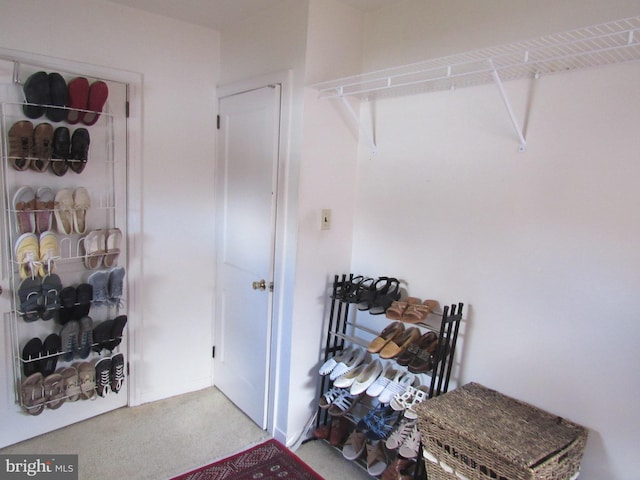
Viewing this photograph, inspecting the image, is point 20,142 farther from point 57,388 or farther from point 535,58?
point 535,58

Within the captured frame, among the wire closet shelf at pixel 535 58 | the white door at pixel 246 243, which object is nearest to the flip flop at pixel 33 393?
the white door at pixel 246 243

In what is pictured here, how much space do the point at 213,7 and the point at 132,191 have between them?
111cm

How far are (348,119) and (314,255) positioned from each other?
0.76 m

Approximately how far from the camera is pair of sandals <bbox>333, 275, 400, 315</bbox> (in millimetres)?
2125

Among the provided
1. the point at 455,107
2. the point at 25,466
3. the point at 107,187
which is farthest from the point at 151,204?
A: the point at 455,107

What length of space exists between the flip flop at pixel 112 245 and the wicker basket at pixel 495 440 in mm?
1779

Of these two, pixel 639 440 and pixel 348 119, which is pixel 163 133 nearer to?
pixel 348 119

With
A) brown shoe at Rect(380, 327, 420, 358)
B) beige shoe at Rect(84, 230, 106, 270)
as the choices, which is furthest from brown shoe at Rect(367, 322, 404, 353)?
beige shoe at Rect(84, 230, 106, 270)

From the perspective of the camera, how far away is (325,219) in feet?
7.59

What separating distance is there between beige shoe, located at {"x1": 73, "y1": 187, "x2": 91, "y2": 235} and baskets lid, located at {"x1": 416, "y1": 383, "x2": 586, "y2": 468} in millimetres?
1898

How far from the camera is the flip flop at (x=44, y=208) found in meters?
2.12

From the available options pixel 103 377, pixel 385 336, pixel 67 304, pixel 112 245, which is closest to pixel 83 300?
pixel 67 304

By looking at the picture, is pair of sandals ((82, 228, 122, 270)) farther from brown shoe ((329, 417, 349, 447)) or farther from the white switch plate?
brown shoe ((329, 417, 349, 447))

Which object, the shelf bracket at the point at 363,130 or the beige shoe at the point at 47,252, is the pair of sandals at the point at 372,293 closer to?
the shelf bracket at the point at 363,130
